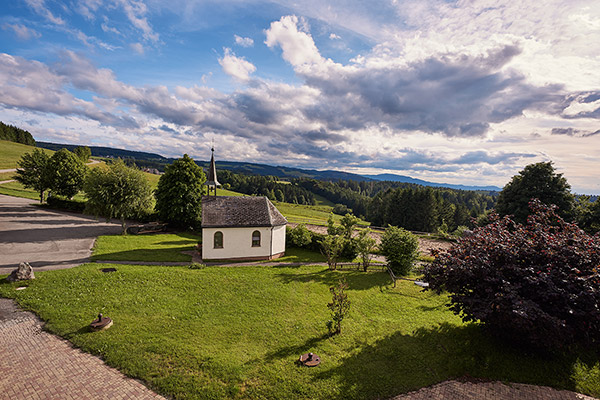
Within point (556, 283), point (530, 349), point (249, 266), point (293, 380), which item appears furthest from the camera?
point (249, 266)

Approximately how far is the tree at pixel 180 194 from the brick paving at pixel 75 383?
2522 cm

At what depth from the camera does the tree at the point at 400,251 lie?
77.5ft

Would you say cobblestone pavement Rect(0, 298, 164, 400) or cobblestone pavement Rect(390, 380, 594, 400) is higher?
cobblestone pavement Rect(0, 298, 164, 400)

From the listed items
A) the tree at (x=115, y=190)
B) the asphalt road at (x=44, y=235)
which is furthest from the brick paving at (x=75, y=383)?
the tree at (x=115, y=190)

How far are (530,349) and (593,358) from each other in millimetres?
2786

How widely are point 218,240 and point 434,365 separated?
19.5 m

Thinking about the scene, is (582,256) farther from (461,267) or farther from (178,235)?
(178,235)

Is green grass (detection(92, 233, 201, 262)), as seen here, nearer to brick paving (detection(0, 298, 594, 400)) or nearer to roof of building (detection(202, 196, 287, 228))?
roof of building (detection(202, 196, 287, 228))

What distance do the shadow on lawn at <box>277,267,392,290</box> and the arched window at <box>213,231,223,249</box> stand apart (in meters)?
7.10

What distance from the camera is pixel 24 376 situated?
26.8ft

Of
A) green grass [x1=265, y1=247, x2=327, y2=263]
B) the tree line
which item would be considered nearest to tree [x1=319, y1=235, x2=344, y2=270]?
green grass [x1=265, y1=247, x2=327, y2=263]

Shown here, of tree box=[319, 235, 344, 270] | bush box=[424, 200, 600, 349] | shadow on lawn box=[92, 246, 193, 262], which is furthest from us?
tree box=[319, 235, 344, 270]

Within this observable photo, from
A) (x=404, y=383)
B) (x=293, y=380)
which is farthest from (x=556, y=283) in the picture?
(x=293, y=380)

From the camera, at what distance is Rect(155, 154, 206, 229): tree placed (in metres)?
34.3
